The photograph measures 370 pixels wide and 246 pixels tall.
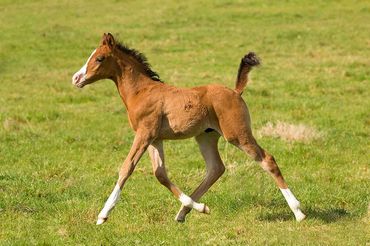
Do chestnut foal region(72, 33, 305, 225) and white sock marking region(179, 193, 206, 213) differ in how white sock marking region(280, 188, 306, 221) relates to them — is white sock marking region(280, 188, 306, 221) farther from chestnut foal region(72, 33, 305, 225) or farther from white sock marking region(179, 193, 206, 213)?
white sock marking region(179, 193, 206, 213)

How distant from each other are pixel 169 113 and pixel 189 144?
5526 mm

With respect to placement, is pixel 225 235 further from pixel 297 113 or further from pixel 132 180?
pixel 297 113

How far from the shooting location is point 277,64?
2592 centimetres

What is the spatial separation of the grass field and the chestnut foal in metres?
0.59

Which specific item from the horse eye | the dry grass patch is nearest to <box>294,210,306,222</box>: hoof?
the horse eye

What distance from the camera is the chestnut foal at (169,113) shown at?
8805 mm

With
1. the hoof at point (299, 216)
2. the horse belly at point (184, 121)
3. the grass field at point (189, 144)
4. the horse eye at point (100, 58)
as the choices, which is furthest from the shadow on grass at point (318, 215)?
the horse eye at point (100, 58)

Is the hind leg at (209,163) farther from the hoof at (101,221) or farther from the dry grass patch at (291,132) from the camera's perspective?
the dry grass patch at (291,132)

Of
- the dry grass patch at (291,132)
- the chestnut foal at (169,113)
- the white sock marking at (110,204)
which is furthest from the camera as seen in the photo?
the dry grass patch at (291,132)

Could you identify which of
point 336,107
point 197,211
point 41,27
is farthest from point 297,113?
point 41,27

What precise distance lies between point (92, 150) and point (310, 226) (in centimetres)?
632

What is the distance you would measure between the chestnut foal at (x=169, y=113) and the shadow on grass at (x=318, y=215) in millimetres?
327

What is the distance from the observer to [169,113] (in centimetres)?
895

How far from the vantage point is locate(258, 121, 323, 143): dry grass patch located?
14.3 metres
